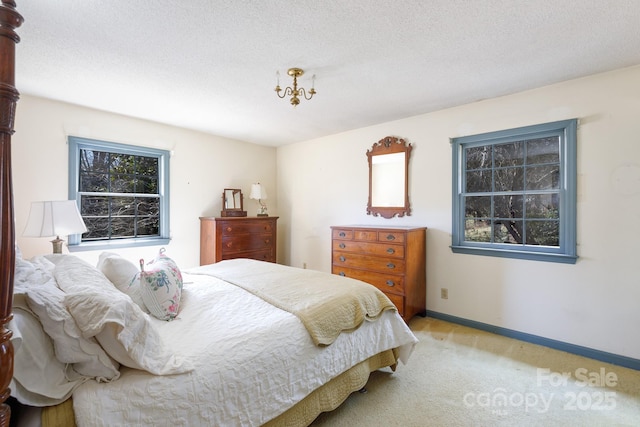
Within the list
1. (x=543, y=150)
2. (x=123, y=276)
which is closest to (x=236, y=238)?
(x=123, y=276)

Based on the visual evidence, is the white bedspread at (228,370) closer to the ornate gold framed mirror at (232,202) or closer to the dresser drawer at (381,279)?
the dresser drawer at (381,279)

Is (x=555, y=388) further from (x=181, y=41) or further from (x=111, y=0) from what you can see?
(x=111, y=0)

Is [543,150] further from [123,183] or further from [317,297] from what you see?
[123,183]

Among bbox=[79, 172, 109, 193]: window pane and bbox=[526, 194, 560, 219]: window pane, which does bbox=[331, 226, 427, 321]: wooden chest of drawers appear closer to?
bbox=[526, 194, 560, 219]: window pane

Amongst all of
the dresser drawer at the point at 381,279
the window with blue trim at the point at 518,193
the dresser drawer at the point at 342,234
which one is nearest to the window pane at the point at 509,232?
the window with blue trim at the point at 518,193

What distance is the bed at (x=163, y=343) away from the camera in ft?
2.98

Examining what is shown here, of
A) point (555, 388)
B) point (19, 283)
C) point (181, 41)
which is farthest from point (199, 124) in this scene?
point (555, 388)

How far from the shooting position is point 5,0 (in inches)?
29.8

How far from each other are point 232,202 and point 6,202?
12.4 ft

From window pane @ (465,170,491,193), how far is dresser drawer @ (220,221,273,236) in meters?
2.68

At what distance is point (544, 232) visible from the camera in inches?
111

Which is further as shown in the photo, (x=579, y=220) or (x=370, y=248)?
(x=370, y=248)

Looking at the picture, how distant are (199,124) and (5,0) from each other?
3235 mm

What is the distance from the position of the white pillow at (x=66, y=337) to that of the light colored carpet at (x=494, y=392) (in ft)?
3.97
